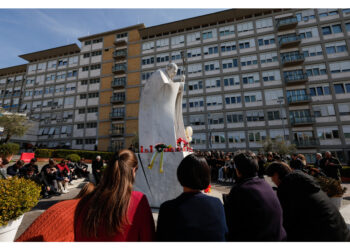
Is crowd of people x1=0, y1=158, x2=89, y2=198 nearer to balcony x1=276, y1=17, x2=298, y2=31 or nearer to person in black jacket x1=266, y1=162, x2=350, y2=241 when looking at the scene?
person in black jacket x1=266, y1=162, x2=350, y2=241

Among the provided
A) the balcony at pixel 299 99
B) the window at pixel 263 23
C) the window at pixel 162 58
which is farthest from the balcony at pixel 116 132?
the window at pixel 263 23

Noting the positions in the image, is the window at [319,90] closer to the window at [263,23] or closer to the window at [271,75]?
the window at [271,75]

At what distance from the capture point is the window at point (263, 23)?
27.9 meters

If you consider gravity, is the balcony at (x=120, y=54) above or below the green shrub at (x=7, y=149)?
above

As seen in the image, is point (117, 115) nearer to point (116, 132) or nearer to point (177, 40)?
point (116, 132)

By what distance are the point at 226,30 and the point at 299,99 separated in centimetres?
1645

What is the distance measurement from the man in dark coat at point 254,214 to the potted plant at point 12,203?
3.59 m

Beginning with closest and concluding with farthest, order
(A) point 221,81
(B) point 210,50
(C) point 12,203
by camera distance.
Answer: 1. (C) point 12,203
2. (A) point 221,81
3. (B) point 210,50

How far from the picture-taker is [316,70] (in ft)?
82.3

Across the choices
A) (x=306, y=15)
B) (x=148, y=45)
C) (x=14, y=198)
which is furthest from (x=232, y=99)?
(x=14, y=198)

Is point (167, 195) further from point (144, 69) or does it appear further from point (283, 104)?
point (144, 69)

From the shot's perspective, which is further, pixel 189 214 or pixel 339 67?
pixel 339 67

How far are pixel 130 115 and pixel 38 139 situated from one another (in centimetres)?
2042

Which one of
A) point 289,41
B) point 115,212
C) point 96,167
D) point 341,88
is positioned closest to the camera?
point 115,212
